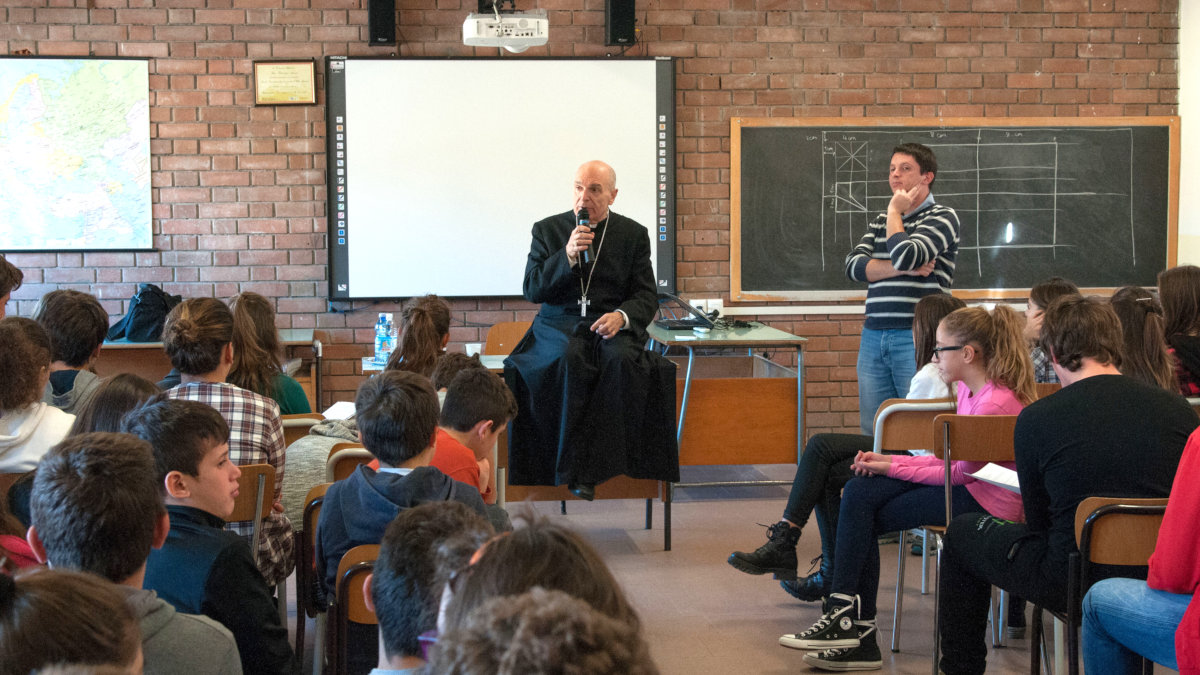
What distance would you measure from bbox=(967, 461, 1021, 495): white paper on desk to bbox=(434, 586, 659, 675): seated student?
1926 mm

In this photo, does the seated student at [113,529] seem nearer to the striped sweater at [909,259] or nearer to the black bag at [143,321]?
the striped sweater at [909,259]

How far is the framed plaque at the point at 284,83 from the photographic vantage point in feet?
18.6

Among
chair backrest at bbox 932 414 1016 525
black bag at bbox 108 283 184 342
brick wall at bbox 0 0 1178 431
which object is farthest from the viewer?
brick wall at bbox 0 0 1178 431

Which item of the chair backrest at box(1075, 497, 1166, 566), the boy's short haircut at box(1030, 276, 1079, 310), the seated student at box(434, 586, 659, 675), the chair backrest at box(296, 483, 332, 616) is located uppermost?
the boy's short haircut at box(1030, 276, 1079, 310)

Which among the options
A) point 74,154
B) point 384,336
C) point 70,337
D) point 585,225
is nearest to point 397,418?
point 70,337

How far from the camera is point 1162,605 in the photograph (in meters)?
1.92

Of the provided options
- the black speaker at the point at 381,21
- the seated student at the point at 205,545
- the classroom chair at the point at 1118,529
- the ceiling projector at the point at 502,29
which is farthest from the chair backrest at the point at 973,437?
the black speaker at the point at 381,21

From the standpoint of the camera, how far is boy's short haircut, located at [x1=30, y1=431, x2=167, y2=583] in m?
1.35

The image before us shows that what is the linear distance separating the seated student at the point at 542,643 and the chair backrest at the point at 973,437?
78.8 inches

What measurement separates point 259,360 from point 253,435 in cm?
80

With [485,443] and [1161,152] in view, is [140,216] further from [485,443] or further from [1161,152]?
[1161,152]

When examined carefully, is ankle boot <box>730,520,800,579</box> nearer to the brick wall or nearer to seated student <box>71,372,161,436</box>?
seated student <box>71,372,161,436</box>

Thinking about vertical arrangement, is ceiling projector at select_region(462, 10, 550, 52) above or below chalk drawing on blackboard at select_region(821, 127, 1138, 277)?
above

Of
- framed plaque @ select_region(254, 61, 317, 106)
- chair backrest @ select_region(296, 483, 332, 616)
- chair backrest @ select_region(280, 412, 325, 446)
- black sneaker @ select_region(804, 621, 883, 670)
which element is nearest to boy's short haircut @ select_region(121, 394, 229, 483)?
chair backrest @ select_region(296, 483, 332, 616)
